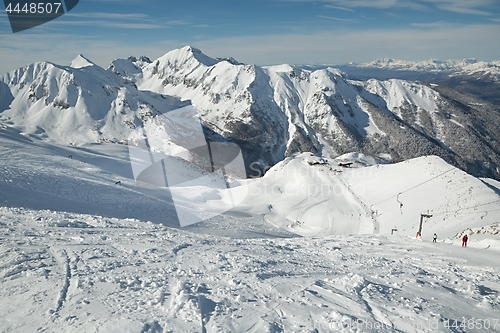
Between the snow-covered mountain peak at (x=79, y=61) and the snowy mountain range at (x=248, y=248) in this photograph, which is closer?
the snowy mountain range at (x=248, y=248)

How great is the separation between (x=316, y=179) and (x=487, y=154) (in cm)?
12954

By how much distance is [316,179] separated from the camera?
138ft

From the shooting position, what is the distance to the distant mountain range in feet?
344

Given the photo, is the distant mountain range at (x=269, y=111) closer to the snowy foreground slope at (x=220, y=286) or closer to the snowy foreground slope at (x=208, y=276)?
the snowy foreground slope at (x=208, y=276)

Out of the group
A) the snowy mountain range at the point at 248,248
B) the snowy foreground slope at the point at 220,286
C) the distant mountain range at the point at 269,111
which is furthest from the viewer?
the distant mountain range at the point at 269,111

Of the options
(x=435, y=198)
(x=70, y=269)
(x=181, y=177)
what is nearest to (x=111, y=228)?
(x=70, y=269)

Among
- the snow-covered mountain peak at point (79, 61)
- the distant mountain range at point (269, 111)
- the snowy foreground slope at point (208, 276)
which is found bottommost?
the distant mountain range at point (269, 111)

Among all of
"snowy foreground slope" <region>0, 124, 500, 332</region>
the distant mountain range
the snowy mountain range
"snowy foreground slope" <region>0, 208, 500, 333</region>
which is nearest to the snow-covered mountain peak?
the distant mountain range

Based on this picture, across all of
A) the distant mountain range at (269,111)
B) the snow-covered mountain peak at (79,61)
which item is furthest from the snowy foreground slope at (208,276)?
the snow-covered mountain peak at (79,61)

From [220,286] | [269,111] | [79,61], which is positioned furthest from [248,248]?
[79,61]

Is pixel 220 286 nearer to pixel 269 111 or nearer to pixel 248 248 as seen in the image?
pixel 248 248

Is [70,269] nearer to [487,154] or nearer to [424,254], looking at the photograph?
[424,254]

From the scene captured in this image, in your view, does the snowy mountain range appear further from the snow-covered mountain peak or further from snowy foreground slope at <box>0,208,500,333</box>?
the snow-covered mountain peak

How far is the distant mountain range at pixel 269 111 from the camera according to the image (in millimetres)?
104812
